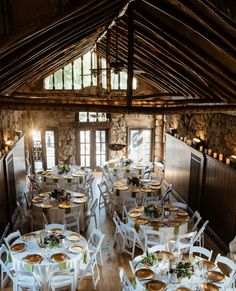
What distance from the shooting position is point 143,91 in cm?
1405

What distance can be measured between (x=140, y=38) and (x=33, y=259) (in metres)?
5.46

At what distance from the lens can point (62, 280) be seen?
18.9ft

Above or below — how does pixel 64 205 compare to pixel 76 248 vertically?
above

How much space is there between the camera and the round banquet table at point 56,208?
8.29 meters

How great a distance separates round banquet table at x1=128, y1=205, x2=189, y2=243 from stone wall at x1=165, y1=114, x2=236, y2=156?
2.10 meters

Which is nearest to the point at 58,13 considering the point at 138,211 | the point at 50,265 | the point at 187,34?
the point at 187,34

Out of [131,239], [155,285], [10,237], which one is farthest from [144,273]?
[10,237]

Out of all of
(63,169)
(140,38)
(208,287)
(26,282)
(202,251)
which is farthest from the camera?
(63,169)

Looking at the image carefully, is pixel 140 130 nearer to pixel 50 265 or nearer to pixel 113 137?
pixel 113 137

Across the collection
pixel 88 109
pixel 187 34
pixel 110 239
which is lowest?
pixel 110 239

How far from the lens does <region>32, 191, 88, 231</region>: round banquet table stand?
8.29 m

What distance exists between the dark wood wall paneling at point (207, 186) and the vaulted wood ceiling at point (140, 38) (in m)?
1.95

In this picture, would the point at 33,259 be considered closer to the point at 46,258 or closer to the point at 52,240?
the point at 46,258

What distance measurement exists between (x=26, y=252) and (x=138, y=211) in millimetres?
3079
